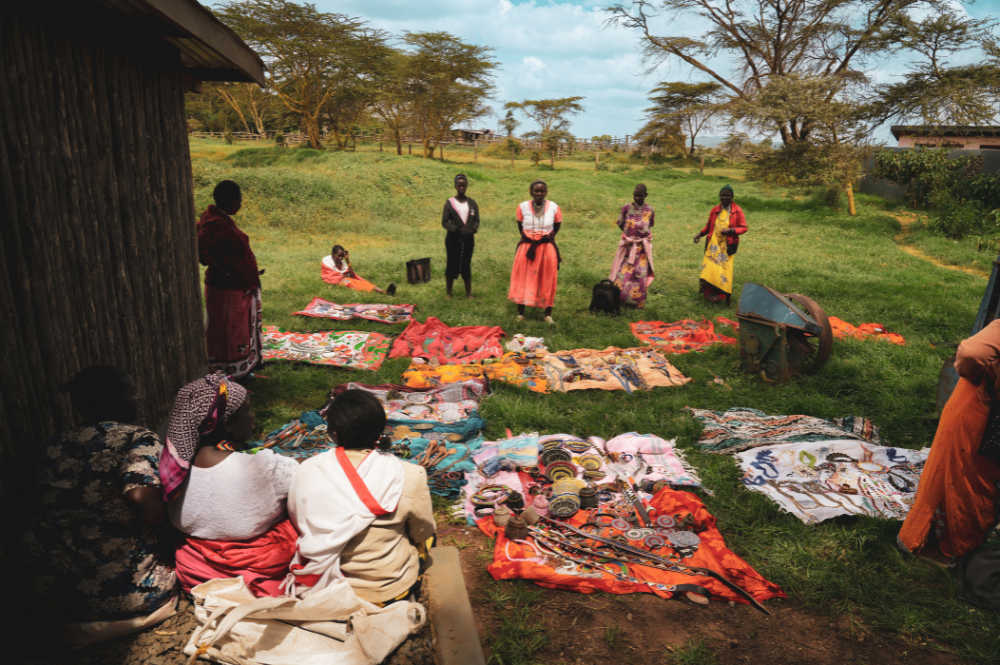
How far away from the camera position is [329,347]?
21.5 feet

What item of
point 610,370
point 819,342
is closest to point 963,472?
point 819,342

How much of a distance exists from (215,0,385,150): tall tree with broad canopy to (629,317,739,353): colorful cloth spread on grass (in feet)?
75.7

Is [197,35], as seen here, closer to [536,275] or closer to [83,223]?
[83,223]

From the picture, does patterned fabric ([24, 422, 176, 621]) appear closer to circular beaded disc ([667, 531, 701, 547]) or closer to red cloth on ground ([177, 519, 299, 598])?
red cloth on ground ([177, 519, 299, 598])

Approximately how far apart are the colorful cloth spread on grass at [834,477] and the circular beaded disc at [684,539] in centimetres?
80

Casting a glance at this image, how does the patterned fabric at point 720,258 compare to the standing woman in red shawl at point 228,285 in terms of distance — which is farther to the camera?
the patterned fabric at point 720,258

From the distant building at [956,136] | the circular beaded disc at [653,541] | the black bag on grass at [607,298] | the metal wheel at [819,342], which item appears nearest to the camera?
the circular beaded disc at [653,541]

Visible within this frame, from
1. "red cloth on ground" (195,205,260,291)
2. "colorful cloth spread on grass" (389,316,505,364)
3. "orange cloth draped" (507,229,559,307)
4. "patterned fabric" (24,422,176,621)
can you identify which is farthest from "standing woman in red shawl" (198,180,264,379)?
"orange cloth draped" (507,229,559,307)

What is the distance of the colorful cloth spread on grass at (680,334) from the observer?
680cm

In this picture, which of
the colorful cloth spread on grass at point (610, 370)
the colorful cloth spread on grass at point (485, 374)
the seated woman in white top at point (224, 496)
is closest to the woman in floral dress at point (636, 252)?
Answer: the colorful cloth spread on grass at point (610, 370)

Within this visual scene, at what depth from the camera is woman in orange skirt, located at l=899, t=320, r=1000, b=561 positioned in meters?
2.95

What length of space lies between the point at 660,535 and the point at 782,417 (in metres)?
2.17

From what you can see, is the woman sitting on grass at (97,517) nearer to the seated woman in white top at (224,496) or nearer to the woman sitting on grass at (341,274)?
the seated woman in white top at (224,496)

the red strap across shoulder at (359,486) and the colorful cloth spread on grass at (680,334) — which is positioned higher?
the red strap across shoulder at (359,486)
